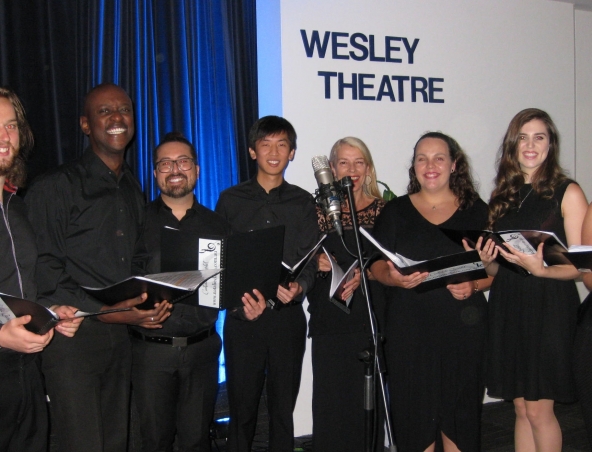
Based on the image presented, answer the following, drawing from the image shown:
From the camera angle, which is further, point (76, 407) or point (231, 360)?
point (231, 360)

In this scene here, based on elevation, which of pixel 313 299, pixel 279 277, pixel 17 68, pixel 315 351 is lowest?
pixel 315 351

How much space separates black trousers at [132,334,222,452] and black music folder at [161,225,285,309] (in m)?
0.38

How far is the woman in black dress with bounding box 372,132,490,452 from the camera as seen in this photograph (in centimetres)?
297

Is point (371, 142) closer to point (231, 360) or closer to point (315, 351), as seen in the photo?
point (315, 351)

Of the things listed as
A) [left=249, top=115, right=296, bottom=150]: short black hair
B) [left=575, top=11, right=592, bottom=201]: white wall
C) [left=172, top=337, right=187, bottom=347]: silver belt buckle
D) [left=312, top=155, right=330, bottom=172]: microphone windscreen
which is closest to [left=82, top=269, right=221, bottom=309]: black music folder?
[left=172, top=337, right=187, bottom=347]: silver belt buckle

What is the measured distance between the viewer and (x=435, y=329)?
298 cm

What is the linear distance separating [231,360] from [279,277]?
0.70 metres

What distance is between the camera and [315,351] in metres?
3.39

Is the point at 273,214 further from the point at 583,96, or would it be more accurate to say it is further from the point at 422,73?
the point at 583,96

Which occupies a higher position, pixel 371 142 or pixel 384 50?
pixel 384 50

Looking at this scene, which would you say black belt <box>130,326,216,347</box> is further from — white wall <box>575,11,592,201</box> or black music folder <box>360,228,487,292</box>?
white wall <box>575,11,592,201</box>

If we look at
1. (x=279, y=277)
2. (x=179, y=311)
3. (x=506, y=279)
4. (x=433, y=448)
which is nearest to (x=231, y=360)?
(x=179, y=311)

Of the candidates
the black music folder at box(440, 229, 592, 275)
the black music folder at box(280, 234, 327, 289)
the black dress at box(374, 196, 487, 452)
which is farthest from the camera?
the black dress at box(374, 196, 487, 452)

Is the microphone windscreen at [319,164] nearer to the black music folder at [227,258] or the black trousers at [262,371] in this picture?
the black music folder at [227,258]
